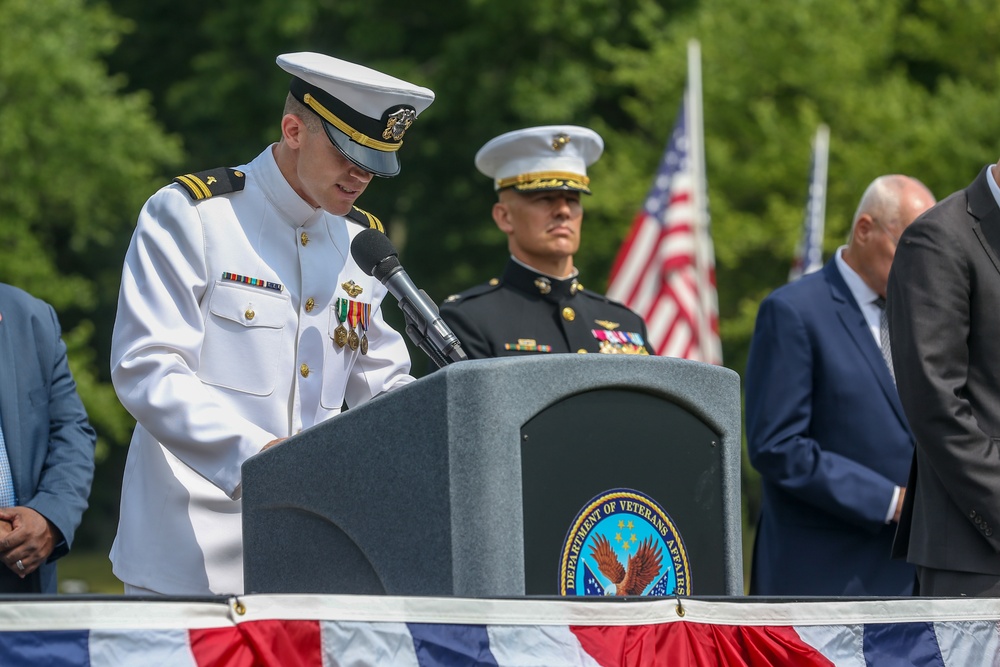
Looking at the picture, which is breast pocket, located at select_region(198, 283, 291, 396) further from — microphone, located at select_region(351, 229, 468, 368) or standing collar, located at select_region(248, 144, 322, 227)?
microphone, located at select_region(351, 229, 468, 368)

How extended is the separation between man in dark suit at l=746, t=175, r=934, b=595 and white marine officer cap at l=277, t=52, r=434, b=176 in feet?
7.26

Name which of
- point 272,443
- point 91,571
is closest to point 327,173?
point 272,443

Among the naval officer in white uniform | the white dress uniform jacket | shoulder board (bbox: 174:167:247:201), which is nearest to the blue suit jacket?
the white dress uniform jacket

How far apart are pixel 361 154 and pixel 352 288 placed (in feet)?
1.33

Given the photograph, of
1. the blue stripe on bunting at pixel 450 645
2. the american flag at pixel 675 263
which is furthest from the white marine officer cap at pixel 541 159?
the american flag at pixel 675 263

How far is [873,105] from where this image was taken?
17.6 metres

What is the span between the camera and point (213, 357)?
332 cm

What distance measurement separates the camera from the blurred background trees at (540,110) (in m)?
17.8

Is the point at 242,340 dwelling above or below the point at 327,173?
below

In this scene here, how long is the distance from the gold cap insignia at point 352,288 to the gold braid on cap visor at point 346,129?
373 millimetres

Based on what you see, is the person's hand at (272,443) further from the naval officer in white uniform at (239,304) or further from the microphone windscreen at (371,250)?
the microphone windscreen at (371,250)

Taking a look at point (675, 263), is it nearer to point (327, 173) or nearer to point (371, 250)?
point (327, 173)

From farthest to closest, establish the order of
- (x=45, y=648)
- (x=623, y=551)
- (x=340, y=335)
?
(x=340, y=335)
(x=623, y=551)
(x=45, y=648)

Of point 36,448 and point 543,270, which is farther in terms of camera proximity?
point 543,270
